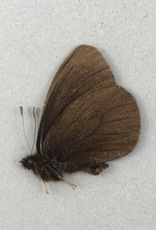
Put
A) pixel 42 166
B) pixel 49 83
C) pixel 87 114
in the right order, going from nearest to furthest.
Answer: pixel 87 114, pixel 42 166, pixel 49 83

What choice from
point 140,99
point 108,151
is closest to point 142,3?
point 140,99

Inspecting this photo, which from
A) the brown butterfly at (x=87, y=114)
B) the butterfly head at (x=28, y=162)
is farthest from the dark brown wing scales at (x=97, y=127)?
the butterfly head at (x=28, y=162)

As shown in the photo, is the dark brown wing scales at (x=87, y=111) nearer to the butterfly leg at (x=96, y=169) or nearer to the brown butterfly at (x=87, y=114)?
the brown butterfly at (x=87, y=114)

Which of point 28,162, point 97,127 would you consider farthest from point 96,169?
point 28,162

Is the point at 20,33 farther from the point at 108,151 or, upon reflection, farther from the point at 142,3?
the point at 108,151

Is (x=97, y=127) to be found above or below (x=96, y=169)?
above

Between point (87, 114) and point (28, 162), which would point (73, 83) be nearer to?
point (87, 114)
